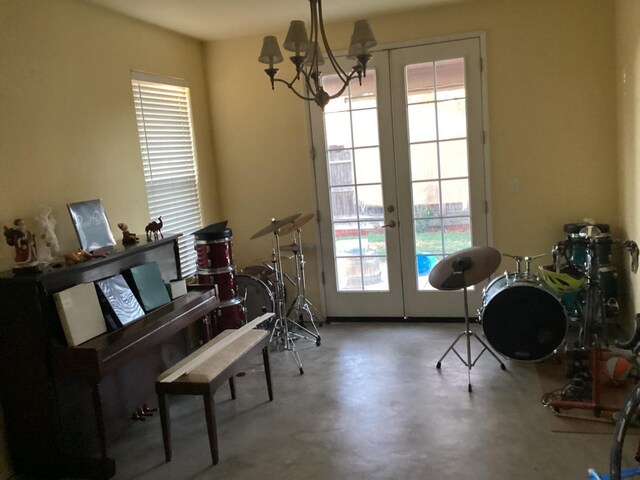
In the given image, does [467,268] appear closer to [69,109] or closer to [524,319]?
[524,319]

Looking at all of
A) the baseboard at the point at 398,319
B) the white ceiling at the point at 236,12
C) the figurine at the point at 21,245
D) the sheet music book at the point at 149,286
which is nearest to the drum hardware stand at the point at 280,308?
the baseboard at the point at 398,319

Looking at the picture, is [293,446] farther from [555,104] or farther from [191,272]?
[555,104]

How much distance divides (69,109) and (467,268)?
262cm

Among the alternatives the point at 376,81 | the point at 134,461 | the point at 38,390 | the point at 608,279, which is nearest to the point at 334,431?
the point at 134,461

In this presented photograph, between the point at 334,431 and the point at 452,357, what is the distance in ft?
4.23

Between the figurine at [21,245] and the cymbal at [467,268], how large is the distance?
2.33 m

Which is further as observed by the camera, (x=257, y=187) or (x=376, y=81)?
(x=257, y=187)

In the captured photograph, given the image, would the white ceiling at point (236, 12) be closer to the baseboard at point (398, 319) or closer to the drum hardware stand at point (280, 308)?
the drum hardware stand at point (280, 308)

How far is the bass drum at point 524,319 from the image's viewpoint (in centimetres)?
348

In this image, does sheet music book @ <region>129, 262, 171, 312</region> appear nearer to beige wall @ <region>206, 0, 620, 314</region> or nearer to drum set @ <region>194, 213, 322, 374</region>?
drum set @ <region>194, 213, 322, 374</region>

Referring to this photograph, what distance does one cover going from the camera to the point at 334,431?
10.1 feet

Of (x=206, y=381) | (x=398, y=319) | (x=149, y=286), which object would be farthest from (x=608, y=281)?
(x=149, y=286)

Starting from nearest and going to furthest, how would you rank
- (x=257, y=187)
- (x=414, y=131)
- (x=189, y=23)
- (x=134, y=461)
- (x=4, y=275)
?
(x=4, y=275) < (x=134, y=461) < (x=189, y=23) < (x=414, y=131) < (x=257, y=187)

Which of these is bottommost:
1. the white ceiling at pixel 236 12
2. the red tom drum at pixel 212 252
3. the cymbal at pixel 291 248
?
the cymbal at pixel 291 248
